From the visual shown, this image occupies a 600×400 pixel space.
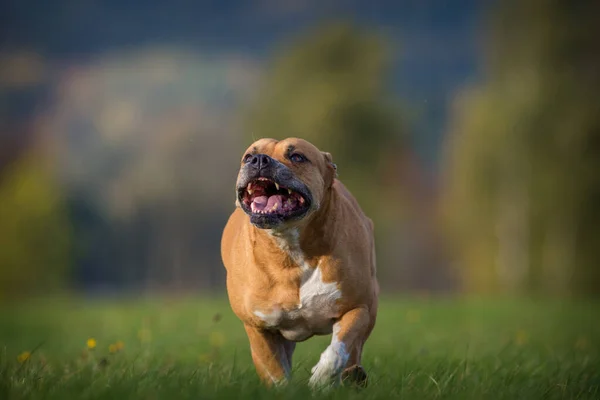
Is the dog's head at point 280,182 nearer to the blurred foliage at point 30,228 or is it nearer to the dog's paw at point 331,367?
the dog's paw at point 331,367

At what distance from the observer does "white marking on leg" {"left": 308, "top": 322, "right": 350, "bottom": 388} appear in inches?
189

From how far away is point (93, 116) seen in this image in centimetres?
3972

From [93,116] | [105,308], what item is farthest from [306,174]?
[93,116]

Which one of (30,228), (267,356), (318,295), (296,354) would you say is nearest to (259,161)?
(318,295)

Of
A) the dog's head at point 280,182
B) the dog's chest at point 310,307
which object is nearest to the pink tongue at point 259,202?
the dog's head at point 280,182

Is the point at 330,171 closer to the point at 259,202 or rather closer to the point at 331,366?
the point at 259,202

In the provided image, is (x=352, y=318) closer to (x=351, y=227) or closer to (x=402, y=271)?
(x=351, y=227)

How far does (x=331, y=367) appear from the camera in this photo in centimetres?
486

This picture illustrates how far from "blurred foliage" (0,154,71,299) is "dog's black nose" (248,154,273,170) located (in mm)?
18907

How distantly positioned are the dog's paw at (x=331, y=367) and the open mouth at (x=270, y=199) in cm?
89

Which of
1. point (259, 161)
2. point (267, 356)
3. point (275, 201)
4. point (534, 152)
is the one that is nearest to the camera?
point (259, 161)

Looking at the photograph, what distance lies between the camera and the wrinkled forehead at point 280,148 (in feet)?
17.1

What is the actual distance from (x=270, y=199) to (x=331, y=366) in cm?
111

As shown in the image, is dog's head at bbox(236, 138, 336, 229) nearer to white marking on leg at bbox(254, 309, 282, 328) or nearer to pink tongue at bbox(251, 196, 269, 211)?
pink tongue at bbox(251, 196, 269, 211)
